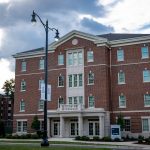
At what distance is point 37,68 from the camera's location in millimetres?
56781

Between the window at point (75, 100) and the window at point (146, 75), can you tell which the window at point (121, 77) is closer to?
the window at point (146, 75)

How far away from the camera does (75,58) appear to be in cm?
5225

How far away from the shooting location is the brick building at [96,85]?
4784 cm

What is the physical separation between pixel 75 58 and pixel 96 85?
18.3 ft

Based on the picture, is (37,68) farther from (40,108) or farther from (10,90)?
(10,90)

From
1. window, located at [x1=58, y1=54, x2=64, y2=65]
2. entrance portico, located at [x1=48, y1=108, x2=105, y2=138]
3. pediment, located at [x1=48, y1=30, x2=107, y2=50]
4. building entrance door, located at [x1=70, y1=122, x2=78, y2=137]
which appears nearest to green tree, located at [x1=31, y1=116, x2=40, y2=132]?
entrance portico, located at [x1=48, y1=108, x2=105, y2=138]

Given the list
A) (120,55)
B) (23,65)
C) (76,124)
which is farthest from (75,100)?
(23,65)

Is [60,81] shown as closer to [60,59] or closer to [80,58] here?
[60,59]

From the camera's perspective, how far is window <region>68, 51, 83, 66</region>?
51866 mm

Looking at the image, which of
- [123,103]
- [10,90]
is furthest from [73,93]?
[10,90]

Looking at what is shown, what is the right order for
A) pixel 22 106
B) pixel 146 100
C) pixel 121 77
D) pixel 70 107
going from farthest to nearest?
pixel 22 106 < pixel 121 77 < pixel 70 107 < pixel 146 100

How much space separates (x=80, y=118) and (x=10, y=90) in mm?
42636

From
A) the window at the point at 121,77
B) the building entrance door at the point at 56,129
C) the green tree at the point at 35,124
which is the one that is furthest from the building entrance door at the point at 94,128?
the green tree at the point at 35,124

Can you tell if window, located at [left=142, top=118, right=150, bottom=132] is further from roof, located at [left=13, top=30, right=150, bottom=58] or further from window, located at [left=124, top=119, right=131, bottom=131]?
roof, located at [left=13, top=30, right=150, bottom=58]
